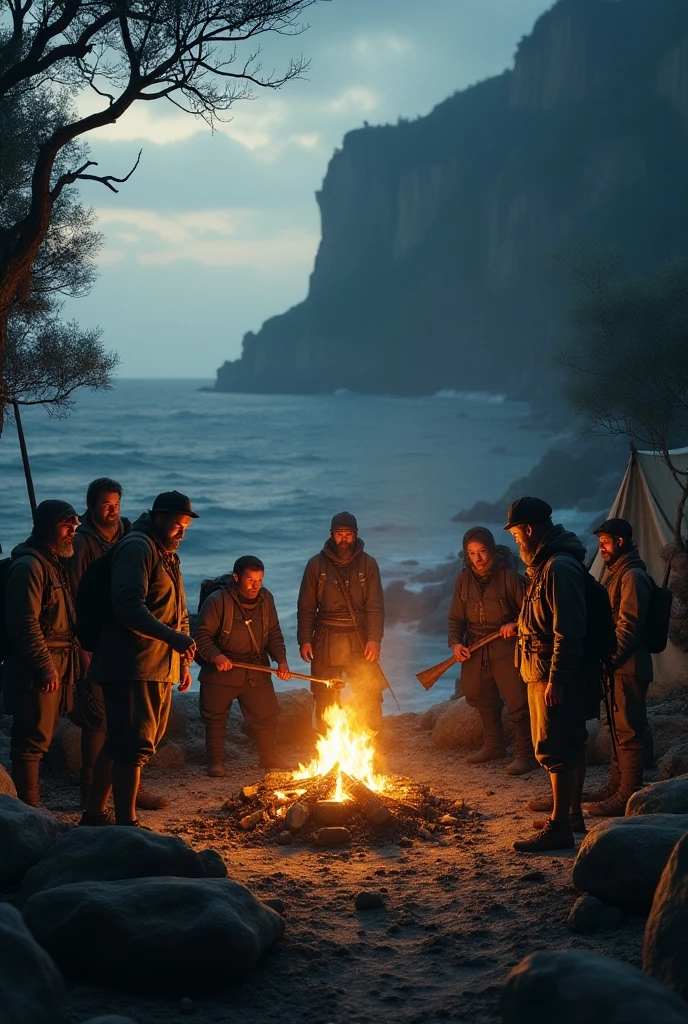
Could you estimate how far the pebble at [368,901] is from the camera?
18.8 ft

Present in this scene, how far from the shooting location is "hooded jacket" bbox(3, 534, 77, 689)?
680cm

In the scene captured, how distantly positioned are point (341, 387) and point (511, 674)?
119302 millimetres

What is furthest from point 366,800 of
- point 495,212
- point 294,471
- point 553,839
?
point 495,212

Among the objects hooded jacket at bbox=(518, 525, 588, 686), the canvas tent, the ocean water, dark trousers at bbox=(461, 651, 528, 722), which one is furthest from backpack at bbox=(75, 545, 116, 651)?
the ocean water

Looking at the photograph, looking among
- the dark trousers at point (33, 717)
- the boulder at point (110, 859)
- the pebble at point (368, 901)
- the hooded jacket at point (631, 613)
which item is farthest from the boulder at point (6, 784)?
the hooded jacket at point (631, 613)

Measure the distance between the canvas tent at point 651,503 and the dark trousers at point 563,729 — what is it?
623cm

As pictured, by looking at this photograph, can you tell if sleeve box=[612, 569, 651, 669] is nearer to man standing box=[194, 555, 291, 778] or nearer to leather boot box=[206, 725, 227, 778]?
man standing box=[194, 555, 291, 778]

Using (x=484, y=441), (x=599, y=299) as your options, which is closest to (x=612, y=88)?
(x=484, y=441)

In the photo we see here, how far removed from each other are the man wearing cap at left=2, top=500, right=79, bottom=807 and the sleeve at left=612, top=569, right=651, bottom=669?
363cm

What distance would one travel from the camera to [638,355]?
57.5 feet

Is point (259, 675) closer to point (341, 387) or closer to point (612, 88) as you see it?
point (612, 88)

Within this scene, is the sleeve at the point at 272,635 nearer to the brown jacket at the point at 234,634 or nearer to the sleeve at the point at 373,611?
the brown jacket at the point at 234,634

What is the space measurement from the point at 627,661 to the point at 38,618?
3.90m

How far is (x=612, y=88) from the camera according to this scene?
82.7 meters
